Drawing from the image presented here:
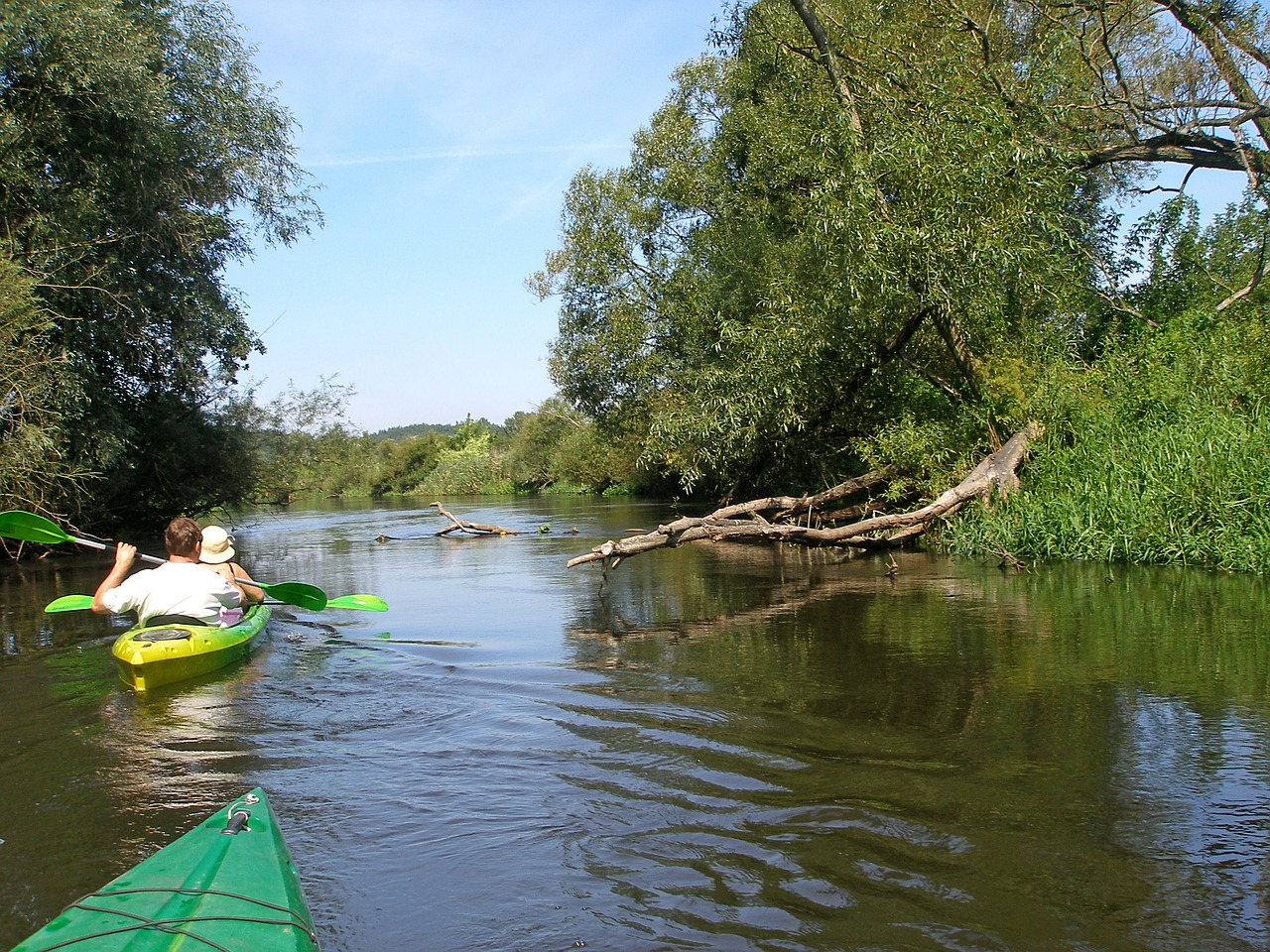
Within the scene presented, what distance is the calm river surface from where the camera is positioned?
3469mm

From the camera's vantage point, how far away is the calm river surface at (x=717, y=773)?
3.47 meters

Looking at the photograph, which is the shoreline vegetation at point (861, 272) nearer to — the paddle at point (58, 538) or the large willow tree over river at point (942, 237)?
the large willow tree over river at point (942, 237)

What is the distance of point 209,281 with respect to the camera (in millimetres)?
18875

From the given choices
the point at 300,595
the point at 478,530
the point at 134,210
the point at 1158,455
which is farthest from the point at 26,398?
the point at 1158,455

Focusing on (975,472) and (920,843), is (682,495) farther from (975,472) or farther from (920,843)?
(920,843)

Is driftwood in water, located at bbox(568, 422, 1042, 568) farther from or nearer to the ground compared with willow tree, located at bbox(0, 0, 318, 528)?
nearer to the ground

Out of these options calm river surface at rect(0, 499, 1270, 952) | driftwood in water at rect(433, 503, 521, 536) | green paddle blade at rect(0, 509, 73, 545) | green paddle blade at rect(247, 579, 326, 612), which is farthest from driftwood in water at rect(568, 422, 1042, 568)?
driftwood in water at rect(433, 503, 521, 536)

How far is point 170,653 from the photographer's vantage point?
23.1 feet

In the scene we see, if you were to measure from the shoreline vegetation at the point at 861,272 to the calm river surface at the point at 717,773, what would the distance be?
156 inches

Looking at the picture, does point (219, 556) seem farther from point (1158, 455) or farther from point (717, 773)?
point (1158, 455)

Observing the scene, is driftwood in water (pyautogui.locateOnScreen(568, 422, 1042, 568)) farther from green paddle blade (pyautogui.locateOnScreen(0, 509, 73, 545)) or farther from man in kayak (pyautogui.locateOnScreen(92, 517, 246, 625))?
green paddle blade (pyautogui.locateOnScreen(0, 509, 73, 545))

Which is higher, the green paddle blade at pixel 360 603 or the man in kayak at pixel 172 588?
the man in kayak at pixel 172 588

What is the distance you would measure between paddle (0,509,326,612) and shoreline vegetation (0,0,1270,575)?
16.4 ft

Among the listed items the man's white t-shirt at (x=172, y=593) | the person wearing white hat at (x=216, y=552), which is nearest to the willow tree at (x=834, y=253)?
the person wearing white hat at (x=216, y=552)
